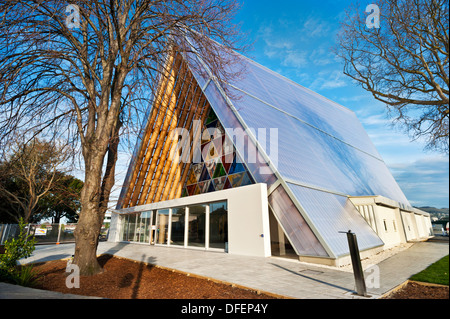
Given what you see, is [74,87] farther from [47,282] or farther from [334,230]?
[334,230]

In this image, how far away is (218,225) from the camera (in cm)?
1179

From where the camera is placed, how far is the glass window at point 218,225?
1135cm

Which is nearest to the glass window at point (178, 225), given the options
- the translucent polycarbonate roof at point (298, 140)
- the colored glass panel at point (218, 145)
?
the colored glass panel at point (218, 145)

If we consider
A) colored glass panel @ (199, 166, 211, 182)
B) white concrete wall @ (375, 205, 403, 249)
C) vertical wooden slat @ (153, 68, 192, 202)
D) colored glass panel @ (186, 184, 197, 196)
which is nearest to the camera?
white concrete wall @ (375, 205, 403, 249)

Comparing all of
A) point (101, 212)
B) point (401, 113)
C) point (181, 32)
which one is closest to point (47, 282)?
point (101, 212)

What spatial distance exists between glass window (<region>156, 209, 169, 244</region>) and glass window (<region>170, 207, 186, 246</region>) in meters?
0.83

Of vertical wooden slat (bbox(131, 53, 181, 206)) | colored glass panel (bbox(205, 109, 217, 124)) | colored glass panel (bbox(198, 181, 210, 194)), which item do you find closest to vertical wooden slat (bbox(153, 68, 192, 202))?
vertical wooden slat (bbox(131, 53, 181, 206))

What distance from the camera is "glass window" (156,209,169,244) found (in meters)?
15.9

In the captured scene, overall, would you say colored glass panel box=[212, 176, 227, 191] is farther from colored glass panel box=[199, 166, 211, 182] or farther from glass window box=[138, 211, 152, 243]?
glass window box=[138, 211, 152, 243]

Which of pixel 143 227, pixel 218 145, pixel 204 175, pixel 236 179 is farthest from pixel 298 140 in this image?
pixel 143 227

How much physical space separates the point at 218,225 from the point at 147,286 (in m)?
6.74

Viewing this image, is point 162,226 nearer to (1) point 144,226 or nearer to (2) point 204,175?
(1) point 144,226
